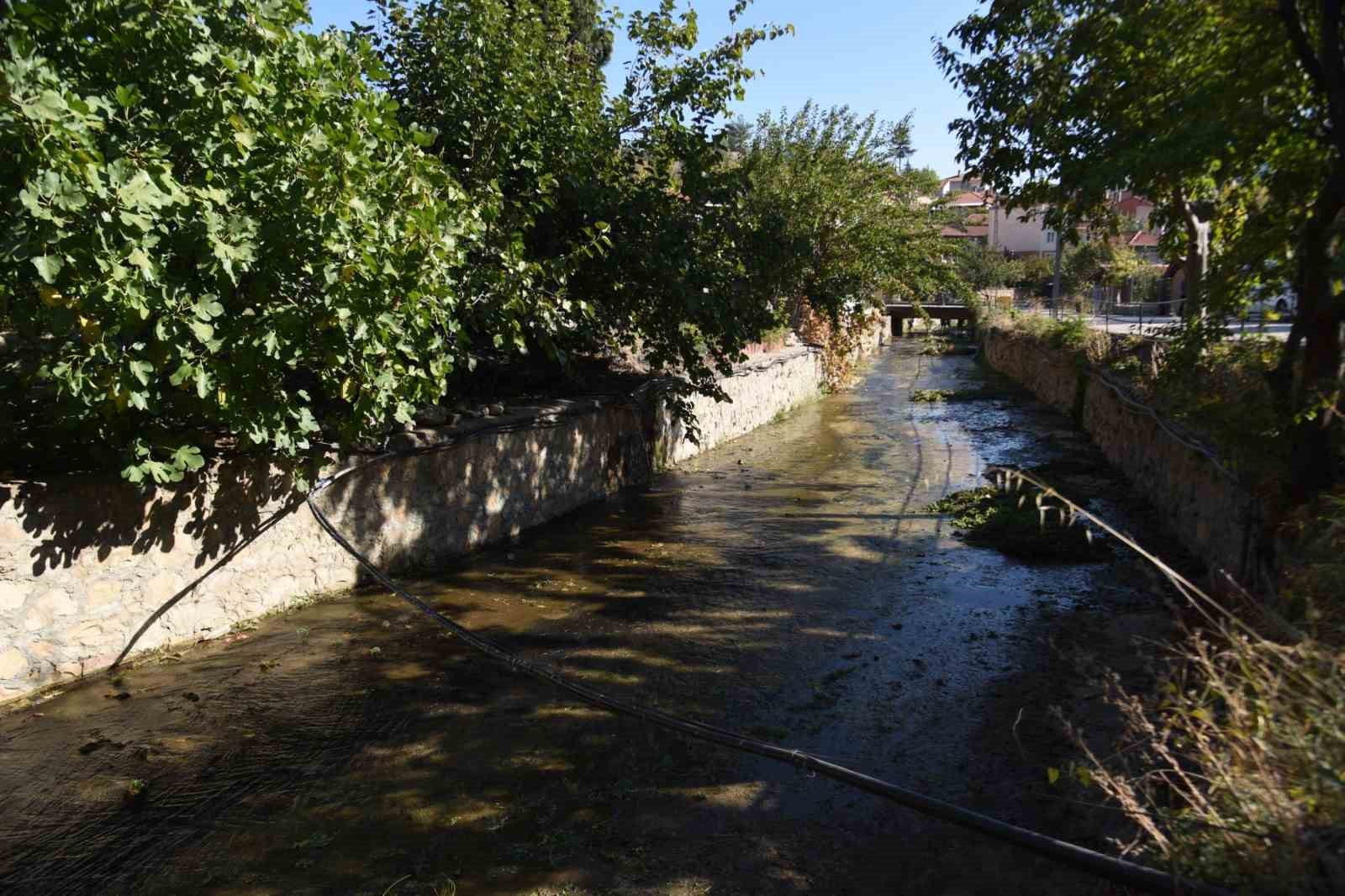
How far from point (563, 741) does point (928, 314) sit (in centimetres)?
5195

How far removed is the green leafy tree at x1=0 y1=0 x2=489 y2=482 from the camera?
451 centimetres

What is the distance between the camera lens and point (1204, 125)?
6.19 m

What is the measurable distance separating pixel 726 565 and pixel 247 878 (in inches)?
222

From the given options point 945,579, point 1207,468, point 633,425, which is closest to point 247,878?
point 945,579

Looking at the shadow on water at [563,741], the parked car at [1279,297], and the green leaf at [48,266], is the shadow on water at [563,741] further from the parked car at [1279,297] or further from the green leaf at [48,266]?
the parked car at [1279,297]

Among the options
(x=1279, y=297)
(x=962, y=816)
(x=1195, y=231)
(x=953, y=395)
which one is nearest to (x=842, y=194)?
A: (x=953, y=395)

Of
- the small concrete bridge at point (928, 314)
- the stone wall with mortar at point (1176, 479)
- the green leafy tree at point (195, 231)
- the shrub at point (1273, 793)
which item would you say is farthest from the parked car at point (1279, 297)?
the small concrete bridge at point (928, 314)

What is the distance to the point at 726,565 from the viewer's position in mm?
8875

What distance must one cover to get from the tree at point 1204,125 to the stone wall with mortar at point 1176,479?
1.03 meters

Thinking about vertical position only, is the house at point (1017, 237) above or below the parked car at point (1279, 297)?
above

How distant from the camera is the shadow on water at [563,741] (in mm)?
3912

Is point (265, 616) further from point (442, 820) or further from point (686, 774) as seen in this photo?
point (686, 774)

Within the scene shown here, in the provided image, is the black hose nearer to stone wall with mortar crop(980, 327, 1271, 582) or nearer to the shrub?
the shrub

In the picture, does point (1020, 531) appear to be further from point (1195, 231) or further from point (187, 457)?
point (187, 457)
